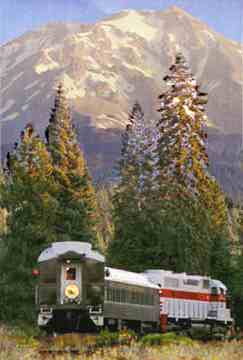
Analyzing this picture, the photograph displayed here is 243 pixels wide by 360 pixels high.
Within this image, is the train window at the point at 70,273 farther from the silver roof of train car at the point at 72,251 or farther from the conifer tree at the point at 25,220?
the conifer tree at the point at 25,220

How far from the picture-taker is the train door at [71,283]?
31.6m

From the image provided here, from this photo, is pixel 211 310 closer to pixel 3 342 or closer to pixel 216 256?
pixel 216 256

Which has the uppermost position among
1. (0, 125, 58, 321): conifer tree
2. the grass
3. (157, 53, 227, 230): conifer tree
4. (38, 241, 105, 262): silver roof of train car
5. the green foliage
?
(157, 53, 227, 230): conifer tree

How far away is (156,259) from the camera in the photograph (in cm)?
5147

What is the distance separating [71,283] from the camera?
3192 centimetres

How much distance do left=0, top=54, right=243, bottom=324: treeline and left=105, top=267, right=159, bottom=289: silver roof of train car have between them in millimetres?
8015

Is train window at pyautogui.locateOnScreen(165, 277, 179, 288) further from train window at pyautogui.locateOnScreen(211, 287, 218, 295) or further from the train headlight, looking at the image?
the train headlight

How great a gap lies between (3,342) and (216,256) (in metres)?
41.6

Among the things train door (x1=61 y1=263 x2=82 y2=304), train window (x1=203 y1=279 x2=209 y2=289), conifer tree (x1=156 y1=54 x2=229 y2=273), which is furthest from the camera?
conifer tree (x1=156 y1=54 x2=229 y2=273)

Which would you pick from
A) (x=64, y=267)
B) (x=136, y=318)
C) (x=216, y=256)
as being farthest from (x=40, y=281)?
(x=216, y=256)

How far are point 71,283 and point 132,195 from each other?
21.3m

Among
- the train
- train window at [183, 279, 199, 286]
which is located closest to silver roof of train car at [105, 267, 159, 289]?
the train

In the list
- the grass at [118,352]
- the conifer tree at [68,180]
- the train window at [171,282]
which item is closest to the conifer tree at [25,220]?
the conifer tree at [68,180]

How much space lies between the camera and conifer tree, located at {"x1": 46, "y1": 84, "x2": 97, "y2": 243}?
47.4 m
